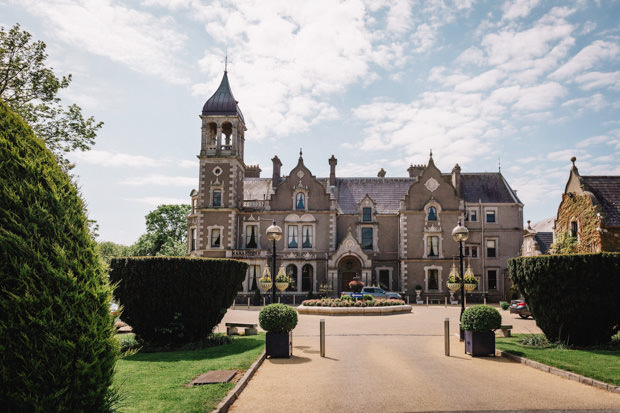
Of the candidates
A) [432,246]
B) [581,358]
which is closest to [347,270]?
[432,246]

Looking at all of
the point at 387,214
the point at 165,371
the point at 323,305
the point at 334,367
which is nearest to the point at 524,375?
the point at 334,367

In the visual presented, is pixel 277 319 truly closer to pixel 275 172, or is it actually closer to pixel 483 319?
pixel 483 319

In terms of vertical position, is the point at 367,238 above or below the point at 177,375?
above

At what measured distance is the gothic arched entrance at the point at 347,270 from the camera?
140ft

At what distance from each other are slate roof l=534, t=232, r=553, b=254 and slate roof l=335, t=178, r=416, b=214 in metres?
15.5

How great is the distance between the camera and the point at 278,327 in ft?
42.5

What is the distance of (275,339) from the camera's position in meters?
13.1

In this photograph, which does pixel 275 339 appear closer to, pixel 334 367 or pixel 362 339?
pixel 334 367

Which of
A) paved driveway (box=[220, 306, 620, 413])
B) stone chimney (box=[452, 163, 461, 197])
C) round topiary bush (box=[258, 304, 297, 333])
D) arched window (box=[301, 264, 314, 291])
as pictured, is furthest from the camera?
stone chimney (box=[452, 163, 461, 197])

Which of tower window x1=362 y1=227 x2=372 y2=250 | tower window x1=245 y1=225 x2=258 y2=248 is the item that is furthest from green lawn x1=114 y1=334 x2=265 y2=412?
tower window x1=362 y1=227 x2=372 y2=250

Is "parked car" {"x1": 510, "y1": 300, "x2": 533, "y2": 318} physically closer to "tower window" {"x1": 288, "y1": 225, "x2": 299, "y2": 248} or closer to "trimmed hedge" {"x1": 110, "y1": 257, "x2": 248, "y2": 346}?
"trimmed hedge" {"x1": 110, "y1": 257, "x2": 248, "y2": 346}

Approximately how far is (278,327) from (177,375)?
3.39m

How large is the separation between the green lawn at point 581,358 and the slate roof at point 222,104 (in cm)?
3429

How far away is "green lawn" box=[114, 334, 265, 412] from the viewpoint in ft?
25.9
